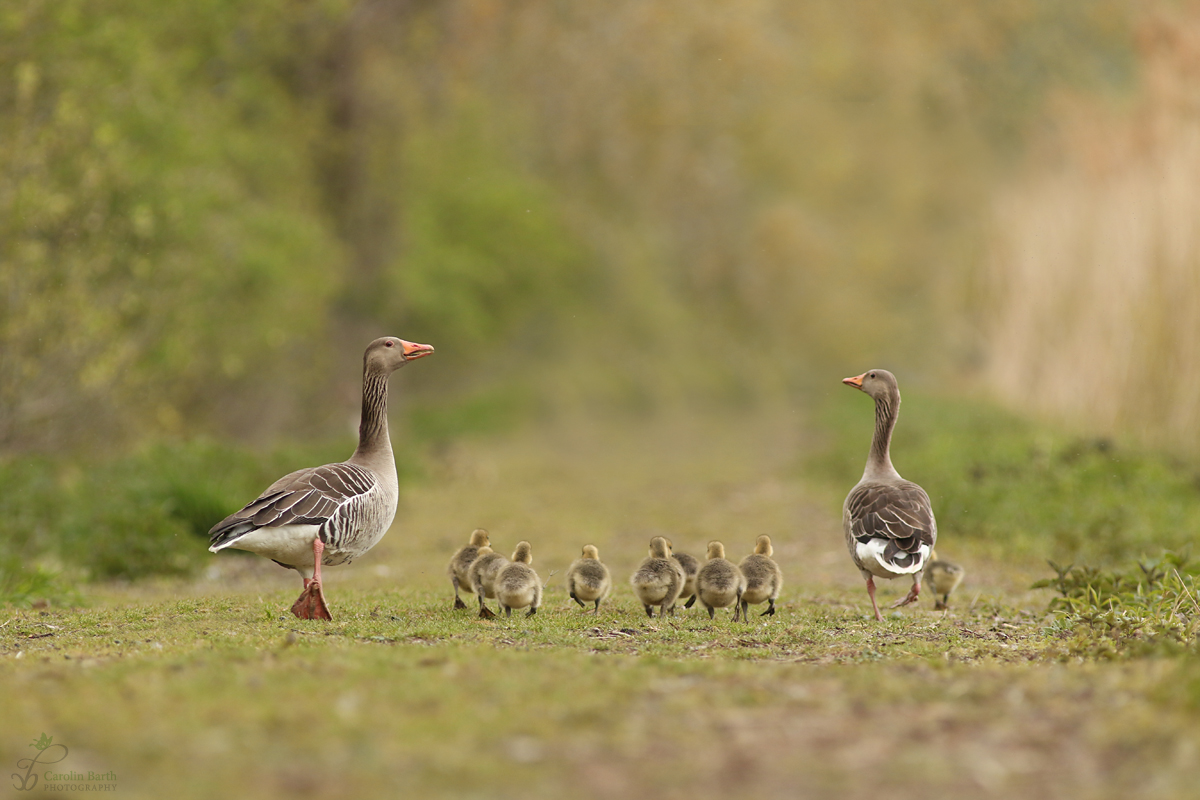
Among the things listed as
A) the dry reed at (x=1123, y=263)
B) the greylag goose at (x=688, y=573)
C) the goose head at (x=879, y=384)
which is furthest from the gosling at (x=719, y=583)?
the dry reed at (x=1123, y=263)

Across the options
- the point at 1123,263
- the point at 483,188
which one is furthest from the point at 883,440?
the point at 483,188

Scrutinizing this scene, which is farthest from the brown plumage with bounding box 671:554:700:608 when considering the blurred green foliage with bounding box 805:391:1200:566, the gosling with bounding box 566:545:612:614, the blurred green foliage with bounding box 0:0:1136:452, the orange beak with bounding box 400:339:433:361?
the blurred green foliage with bounding box 0:0:1136:452

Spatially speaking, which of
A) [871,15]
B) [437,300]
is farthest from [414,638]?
[871,15]

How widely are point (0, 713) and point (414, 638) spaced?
2.80 m

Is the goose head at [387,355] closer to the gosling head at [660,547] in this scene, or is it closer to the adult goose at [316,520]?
the adult goose at [316,520]

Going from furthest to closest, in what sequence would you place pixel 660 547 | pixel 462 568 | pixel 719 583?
pixel 660 547 → pixel 462 568 → pixel 719 583

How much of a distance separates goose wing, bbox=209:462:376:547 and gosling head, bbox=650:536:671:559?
2179mm

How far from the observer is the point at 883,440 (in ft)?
33.2

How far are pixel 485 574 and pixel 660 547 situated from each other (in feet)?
4.59

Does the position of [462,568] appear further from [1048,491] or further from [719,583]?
[1048,491]

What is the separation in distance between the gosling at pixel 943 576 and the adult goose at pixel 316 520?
4360 millimetres

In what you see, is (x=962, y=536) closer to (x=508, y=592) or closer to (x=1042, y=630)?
(x=1042, y=630)

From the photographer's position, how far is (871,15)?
43531 millimetres

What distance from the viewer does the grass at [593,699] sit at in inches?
177
